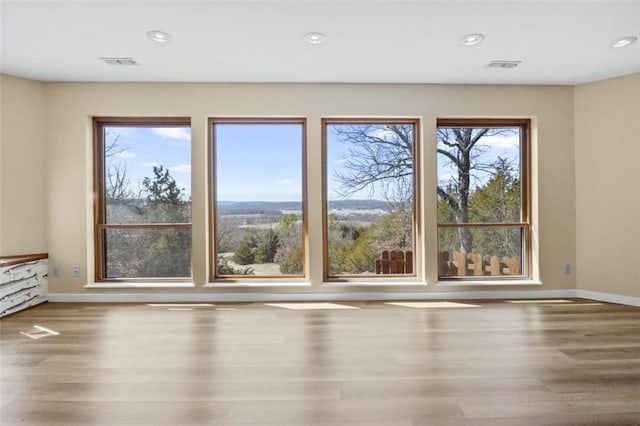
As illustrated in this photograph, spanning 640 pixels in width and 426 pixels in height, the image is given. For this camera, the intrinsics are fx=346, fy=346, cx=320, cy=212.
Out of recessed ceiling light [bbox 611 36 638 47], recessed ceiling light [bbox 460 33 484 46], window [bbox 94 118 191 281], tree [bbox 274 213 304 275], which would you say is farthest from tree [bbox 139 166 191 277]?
recessed ceiling light [bbox 611 36 638 47]

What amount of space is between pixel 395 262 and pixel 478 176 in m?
1.51

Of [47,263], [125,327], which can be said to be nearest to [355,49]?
[125,327]

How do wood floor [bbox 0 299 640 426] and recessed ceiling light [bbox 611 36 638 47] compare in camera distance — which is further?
recessed ceiling light [bbox 611 36 638 47]

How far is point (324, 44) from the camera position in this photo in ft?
10.3

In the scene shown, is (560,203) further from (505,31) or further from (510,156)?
(505,31)

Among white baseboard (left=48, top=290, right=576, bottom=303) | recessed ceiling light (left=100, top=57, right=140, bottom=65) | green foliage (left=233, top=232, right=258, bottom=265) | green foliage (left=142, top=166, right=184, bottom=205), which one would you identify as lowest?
white baseboard (left=48, top=290, right=576, bottom=303)

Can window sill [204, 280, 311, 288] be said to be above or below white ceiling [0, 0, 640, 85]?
below

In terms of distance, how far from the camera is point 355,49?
325cm

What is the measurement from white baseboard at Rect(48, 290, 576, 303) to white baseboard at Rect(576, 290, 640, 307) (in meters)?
0.42

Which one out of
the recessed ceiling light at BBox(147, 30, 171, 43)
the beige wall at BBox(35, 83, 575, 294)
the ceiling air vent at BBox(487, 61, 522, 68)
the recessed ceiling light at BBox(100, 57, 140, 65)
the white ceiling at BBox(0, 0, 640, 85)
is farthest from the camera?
the beige wall at BBox(35, 83, 575, 294)

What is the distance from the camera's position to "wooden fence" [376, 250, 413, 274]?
14.3 ft

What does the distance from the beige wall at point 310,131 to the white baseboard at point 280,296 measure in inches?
2.7

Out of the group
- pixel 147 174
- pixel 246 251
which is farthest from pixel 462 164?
pixel 147 174

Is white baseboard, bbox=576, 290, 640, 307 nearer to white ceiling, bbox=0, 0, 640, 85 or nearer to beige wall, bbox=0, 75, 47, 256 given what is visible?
white ceiling, bbox=0, 0, 640, 85
